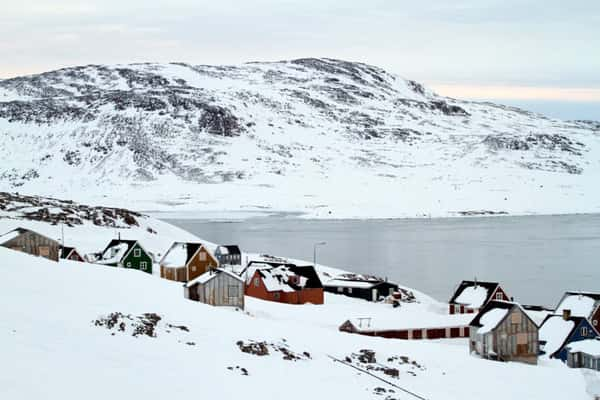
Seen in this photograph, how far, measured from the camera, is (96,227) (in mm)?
59125

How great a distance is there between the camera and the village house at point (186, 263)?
45719 mm

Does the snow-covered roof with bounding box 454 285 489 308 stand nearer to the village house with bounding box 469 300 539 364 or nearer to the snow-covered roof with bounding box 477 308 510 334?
the snow-covered roof with bounding box 477 308 510 334

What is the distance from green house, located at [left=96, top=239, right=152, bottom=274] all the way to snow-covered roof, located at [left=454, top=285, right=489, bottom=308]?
19157 mm

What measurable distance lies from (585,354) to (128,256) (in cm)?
2709

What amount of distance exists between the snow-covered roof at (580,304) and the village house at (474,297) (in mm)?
6393

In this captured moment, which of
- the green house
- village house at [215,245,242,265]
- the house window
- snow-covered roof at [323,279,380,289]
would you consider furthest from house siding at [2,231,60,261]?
village house at [215,245,242,265]

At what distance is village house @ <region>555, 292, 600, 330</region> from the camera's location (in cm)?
3738

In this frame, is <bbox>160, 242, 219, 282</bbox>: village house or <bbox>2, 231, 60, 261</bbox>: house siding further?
<bbox>160, 242, 219, 282</bbox>: village house

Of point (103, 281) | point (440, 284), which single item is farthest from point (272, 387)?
point (440, 284)

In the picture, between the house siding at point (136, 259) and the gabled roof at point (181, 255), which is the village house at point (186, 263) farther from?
the house siding at point (136, 259)

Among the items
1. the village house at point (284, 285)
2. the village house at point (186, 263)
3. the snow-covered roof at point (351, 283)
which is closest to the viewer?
the village house at point (284, 285)

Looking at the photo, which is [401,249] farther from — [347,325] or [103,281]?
[103,281]

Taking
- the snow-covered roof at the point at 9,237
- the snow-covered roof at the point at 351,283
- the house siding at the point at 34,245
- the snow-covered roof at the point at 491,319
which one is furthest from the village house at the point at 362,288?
the snow-covered roof at the point at 9,237

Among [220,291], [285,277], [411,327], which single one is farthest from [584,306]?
[220,291]
